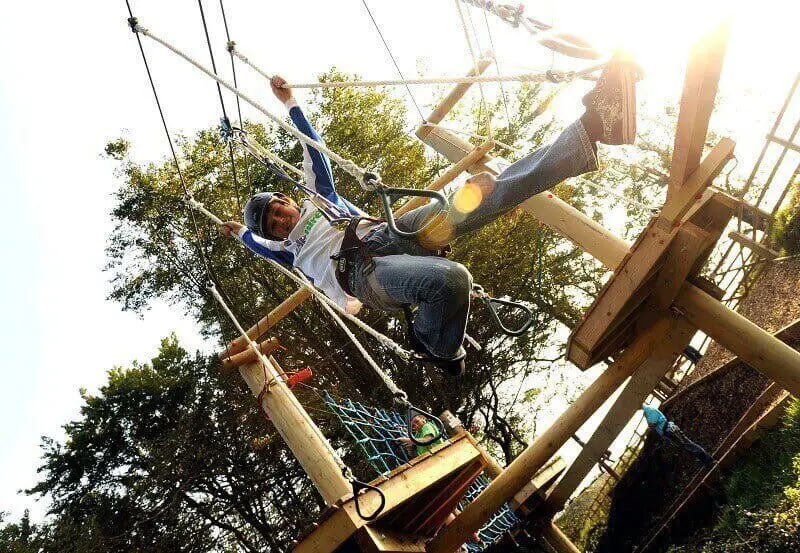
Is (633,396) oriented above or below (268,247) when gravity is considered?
below

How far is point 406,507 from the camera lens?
2953 mm

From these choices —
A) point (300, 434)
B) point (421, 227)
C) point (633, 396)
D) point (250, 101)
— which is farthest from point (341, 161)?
point (633, 396)

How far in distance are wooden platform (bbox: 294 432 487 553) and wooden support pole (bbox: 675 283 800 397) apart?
1.60 metres

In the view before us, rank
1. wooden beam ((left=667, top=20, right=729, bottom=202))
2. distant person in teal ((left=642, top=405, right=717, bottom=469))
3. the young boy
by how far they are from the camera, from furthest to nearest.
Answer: distant person in teal ((left=642, top=405, right=717, bottom=469)) → the young boy → wooden beam ((left=667, top=20, right=729, bottom=202))

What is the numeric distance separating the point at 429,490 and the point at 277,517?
9.98m

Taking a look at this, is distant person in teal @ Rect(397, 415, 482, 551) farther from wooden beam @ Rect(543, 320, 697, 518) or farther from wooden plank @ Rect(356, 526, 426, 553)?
wooden beam @ Rect(543, 320, 697, 518)

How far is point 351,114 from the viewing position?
1134 centimetres

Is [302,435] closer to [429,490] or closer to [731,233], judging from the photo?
[429,490]

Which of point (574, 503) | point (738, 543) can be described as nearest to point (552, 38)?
point (738, 543)

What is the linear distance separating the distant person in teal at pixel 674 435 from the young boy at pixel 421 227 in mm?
3717

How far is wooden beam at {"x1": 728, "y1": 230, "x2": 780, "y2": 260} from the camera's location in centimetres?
674

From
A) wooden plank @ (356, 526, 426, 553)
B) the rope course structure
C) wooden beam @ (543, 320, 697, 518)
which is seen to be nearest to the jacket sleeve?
the rope course structure

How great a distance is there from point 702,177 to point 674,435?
418 centimetres

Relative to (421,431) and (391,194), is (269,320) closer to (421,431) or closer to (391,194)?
(421,431)
